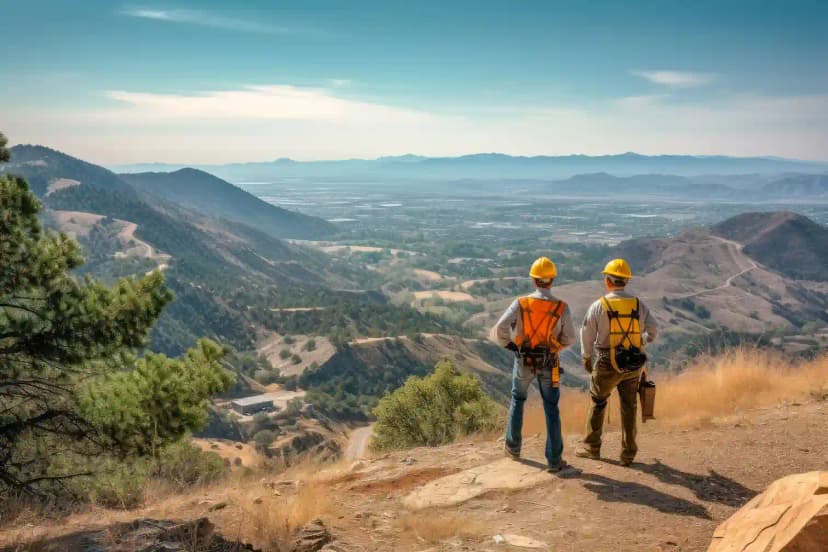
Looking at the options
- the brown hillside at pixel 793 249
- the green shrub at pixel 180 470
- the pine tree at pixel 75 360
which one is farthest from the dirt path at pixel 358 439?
the brown hillside at pixel 793 249

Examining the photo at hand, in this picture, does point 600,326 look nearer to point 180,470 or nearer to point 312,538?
point 312,538

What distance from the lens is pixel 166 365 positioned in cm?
885

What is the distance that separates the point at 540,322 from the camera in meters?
7.16

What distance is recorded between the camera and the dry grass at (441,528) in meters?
5.89

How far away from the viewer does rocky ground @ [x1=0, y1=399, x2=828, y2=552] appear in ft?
19.1

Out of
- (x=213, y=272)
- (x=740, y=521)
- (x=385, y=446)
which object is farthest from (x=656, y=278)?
(x=740, y=521)

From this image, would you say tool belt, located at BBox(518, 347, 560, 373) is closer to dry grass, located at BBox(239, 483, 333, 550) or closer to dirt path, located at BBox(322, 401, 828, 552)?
dirt path, located at BBox(322, 401, 828, 552)

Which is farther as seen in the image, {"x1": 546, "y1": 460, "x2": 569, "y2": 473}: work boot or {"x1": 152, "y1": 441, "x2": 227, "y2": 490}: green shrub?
{"x1": 152, "y1": 441, "x2": 227, "y2": 490}: green shrub

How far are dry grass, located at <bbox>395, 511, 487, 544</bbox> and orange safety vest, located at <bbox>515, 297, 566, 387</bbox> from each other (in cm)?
191

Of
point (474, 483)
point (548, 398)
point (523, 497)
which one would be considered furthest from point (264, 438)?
point (523, 497)

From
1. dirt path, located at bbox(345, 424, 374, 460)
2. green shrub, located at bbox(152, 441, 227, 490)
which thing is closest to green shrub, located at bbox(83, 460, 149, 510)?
green shrub, located at bbox(152, 441, 227, 490)

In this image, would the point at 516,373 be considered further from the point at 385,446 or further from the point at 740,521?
the point at 385,446

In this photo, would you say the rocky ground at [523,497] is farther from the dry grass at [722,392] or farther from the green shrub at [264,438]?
the green shrub at [264,438]

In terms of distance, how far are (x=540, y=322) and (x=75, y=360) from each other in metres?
6.31
